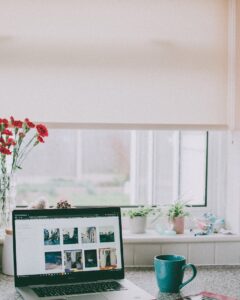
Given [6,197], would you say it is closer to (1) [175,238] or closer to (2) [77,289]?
(2) [77,289]

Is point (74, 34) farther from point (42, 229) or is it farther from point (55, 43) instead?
point (42, 229)

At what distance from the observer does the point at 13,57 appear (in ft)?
7.18

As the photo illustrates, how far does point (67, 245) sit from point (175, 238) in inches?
21.8

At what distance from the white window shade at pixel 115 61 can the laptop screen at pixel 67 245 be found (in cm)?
48

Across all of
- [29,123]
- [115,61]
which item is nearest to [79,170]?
[115,61]

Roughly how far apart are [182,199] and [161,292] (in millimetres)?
732

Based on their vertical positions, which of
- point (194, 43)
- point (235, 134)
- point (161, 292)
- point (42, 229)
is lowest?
point (161, 292)

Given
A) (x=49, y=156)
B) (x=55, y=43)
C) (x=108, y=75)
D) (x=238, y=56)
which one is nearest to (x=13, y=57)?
(x=55, y=43)

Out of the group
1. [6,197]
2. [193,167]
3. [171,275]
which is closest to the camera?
[171,275]

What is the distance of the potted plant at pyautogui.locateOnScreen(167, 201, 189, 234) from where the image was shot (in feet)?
7.64

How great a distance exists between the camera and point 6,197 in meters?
2.09

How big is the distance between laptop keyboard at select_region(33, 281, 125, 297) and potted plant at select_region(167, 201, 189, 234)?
571 millimetres

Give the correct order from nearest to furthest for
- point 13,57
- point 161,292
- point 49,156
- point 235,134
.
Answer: point 161,292, point 13,57, point 235,134, point 49,156

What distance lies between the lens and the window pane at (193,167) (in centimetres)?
251
